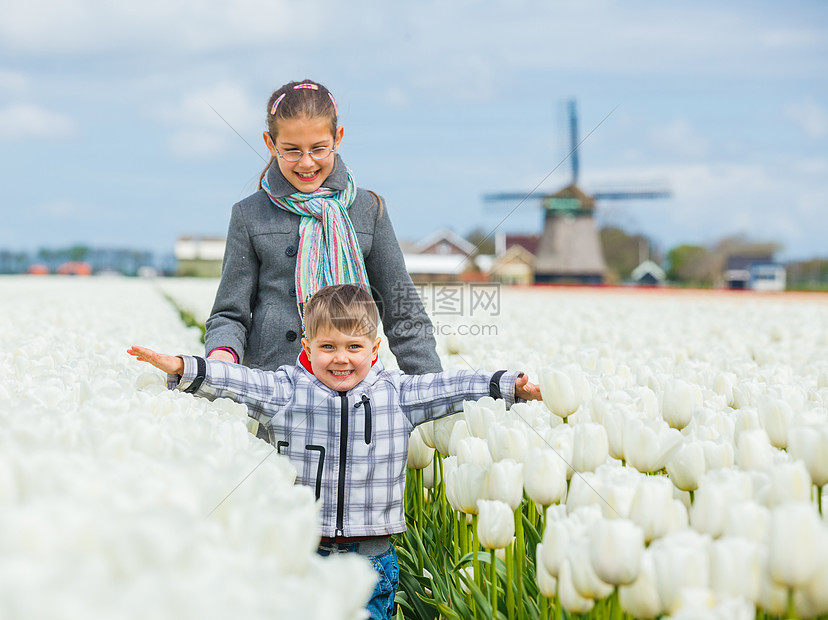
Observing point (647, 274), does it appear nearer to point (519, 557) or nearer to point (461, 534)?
point (461, 534)

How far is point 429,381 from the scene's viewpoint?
2613mm

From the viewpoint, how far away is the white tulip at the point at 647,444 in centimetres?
193

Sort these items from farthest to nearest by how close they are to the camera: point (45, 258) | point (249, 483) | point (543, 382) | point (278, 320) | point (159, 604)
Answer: point (45, 258) → point (278, 320) → point (543, 382) → point (249, 483) → point (159, 604)

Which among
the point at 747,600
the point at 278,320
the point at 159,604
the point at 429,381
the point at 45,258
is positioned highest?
the point at 45,258

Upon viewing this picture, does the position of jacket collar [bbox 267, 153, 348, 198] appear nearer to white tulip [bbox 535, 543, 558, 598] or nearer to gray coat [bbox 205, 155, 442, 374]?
gray coat [bbox 205, 155, 442, 374]

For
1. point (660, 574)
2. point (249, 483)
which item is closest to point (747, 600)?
point (660, 574)

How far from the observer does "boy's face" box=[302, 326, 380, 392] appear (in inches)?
98.0

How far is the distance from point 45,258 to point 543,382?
97684 millimetres

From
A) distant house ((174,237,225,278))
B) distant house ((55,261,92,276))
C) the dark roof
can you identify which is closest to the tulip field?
distant house ((174,237,225,278))

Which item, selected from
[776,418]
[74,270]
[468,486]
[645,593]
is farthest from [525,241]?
[645,593]

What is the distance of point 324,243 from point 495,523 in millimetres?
1457

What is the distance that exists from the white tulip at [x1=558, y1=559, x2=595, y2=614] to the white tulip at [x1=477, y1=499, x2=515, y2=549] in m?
0.39

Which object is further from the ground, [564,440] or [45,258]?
[45,258]

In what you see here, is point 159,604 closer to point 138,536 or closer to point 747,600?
point 138,536
